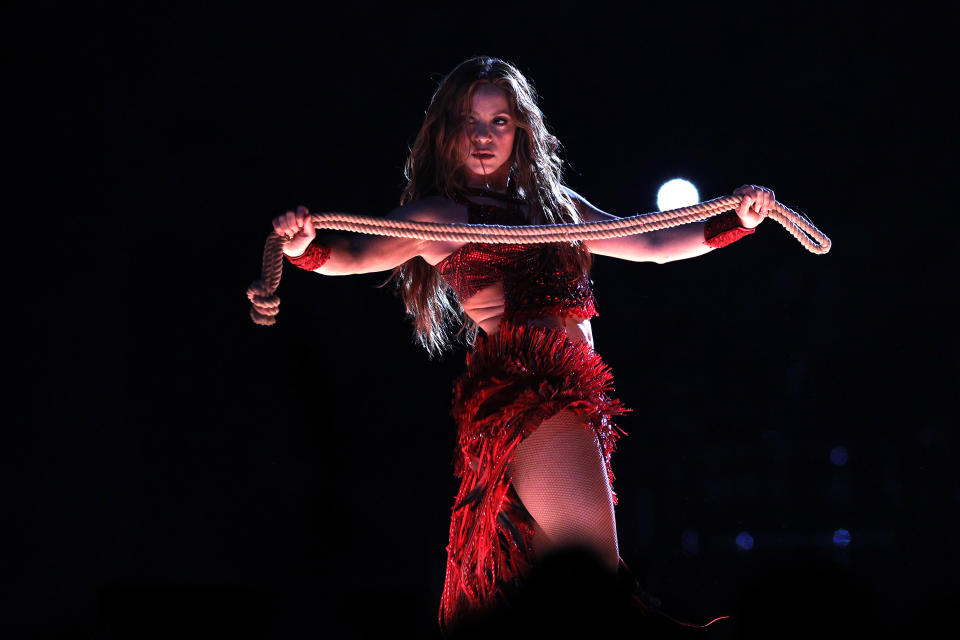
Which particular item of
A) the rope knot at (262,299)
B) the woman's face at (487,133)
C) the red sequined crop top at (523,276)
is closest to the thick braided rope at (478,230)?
the rope knot at (262,299)

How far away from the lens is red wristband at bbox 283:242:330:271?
5.68 feet

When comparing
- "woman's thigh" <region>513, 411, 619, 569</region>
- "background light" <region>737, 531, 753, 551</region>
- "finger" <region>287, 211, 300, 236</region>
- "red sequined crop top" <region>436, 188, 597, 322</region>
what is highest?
"finger" <region>287, 211, 300, 236</region>

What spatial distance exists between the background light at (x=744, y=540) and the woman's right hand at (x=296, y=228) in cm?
266

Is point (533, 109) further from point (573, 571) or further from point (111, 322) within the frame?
point (111, 322)

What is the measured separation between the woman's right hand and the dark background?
716 mm

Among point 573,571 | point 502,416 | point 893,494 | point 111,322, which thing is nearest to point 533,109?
point 502,416

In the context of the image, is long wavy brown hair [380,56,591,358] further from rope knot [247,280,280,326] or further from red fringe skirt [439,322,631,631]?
rope knot [247,280,280,326]

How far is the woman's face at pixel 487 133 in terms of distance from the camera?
1.99m

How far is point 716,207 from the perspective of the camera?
176 centimetres

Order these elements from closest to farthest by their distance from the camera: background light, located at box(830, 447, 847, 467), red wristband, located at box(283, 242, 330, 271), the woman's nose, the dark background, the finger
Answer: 1. the finger
2. red wristband, located at box(283, 242, 330, 271)
3. the woman's nose
4. the dark background
5. background light, located at box(830, 447, 847, 467)

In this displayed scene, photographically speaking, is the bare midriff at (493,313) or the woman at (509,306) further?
the bare midriff at (493,313)

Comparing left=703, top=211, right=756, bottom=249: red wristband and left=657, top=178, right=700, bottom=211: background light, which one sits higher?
left=657, top=178, right=700, bottom=211: background light

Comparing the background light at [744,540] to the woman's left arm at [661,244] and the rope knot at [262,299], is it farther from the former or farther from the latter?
the rope knot at [262,299]

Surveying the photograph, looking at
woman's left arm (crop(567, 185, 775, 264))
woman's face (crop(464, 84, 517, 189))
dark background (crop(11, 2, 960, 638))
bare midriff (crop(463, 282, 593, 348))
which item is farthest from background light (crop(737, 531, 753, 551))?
woman's face (crop(464, 84, 517, 189))
